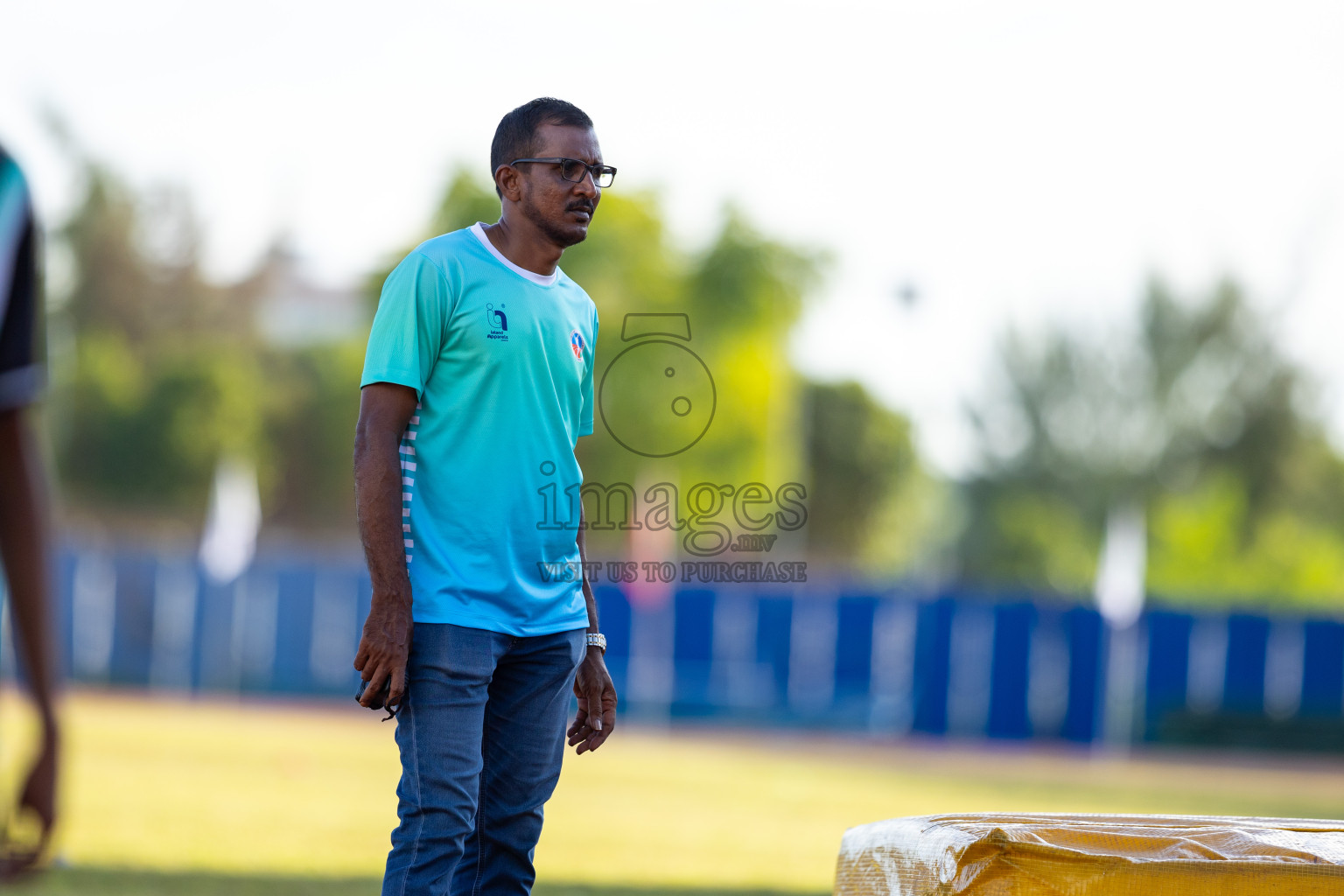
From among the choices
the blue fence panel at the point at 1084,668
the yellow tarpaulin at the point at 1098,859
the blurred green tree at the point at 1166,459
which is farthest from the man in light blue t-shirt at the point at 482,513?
the blurred green tree at the point at 1166,459

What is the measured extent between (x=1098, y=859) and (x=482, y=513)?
1.46m

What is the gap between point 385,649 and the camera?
296 cm

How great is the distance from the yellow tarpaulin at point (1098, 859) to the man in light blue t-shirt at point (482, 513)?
86cm

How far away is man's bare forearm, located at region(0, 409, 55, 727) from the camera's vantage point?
Result: 142 cm

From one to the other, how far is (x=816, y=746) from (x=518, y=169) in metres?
18.3

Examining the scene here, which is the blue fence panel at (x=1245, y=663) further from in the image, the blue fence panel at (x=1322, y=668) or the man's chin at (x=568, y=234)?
the man's chin at (x=568, y=234)

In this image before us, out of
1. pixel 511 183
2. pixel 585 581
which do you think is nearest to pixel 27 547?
pixel 511 183

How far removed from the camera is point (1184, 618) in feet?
74.2

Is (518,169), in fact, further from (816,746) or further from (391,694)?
(816,746)

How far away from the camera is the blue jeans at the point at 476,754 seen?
2977 millimetres

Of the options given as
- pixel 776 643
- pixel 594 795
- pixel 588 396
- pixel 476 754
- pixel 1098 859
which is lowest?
pixel 594 795

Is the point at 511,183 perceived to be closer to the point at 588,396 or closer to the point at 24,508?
the point at 588,396

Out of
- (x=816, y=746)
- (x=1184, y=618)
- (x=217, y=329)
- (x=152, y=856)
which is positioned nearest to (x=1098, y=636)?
(x=1184, y=618)

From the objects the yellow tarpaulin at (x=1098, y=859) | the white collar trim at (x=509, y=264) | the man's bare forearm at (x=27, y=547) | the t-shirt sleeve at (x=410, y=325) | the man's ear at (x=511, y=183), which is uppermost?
the man's ear at (x=511, y=183)
